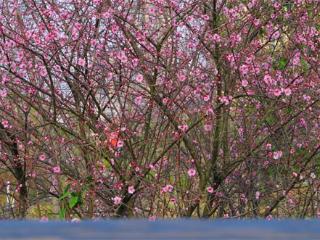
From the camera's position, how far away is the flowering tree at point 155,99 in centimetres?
511

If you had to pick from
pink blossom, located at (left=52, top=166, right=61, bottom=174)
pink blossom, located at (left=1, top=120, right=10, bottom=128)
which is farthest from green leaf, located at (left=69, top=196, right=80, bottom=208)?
pink blossom, located at (left=1, top=120, right=10, bottom=128)

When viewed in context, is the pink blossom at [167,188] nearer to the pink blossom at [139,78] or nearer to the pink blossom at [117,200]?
the pink blossom at [117,200]

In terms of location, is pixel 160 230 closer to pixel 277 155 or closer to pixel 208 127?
pixel 208 127

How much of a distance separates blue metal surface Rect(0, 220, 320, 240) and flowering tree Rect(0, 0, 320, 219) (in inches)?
147

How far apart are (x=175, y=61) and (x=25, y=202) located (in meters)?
1.97

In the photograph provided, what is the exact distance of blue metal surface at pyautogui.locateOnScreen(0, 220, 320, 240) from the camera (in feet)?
3.87

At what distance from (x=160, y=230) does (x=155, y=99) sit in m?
3.91

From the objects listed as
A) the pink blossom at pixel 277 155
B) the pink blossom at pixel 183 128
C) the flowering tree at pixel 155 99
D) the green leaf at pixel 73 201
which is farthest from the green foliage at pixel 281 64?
the green leaf at pixel 73 201

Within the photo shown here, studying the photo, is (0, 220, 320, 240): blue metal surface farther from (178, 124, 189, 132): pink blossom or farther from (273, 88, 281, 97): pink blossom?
(273, 88, 281, 97): pink blossom

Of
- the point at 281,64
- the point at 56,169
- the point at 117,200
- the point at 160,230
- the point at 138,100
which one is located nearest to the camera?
the point at 160,230

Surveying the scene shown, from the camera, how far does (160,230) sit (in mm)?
1218

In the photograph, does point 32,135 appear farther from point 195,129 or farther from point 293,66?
point 293,66

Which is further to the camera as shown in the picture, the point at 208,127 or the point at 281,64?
the point at 281,64

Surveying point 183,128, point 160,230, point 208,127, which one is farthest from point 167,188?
point 160,230
